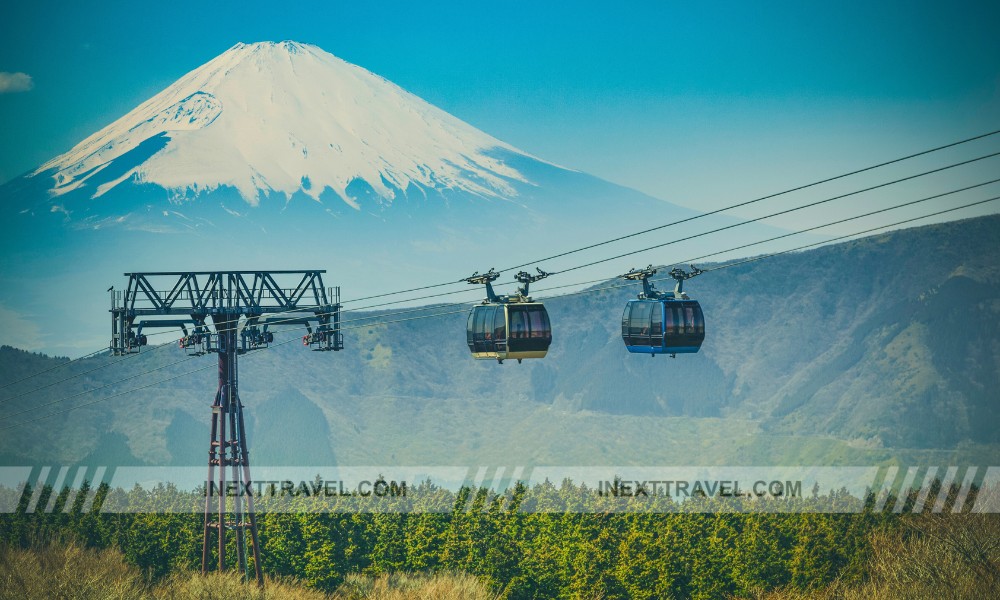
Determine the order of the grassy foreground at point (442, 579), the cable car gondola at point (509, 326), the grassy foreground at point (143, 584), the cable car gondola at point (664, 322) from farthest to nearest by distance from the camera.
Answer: the grassy foreground at point (143, 584)
the grassy foreground at point (442, 579)
the cable car gondola at point (664, 322)
the cable car gondola at point (509, 326)

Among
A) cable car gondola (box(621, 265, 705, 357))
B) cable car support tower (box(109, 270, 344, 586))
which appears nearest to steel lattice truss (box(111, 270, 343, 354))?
cable car support tower (box(109, 270, 344, 586))

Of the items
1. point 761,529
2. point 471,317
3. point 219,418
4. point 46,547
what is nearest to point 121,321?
point 219,418

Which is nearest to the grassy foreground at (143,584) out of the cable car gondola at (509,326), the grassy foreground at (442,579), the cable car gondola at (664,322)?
the grassy foreground at (442,579)

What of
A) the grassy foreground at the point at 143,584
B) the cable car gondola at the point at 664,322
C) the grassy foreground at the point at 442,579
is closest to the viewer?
the cable car gondola at the point at 664,322

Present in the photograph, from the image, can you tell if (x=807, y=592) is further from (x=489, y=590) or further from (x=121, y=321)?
(x=121, y=321)

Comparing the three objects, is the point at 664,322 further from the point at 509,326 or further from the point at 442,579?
the point at 442,579

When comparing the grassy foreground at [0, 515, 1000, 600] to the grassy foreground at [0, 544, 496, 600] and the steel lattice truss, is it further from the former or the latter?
the steel lattice truss

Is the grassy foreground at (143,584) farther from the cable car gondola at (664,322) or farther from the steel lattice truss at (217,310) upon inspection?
the cable car gondola at (664,322)
